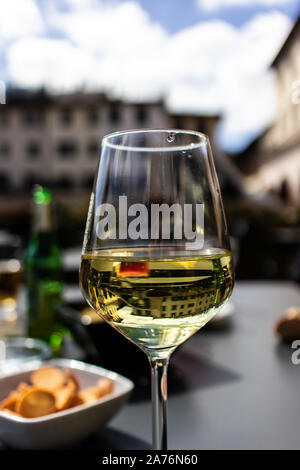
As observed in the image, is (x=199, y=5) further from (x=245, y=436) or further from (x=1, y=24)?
(x=245, y=436)

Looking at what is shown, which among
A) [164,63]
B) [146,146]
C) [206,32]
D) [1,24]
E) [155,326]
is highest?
[164,63]

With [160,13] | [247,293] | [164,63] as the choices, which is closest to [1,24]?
[247,293]

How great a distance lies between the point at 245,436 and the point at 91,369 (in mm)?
241

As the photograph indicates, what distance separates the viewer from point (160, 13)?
847 centimetres

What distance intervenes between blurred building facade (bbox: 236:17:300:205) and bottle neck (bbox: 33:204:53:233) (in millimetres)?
8868

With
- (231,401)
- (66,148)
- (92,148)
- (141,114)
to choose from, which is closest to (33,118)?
(66,148)

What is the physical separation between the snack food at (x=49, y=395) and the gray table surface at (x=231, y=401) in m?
0.05

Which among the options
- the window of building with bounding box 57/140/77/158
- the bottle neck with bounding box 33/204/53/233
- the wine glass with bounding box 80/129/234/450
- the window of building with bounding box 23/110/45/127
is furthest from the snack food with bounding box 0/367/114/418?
the window of building with bounding box 23/110/45/127

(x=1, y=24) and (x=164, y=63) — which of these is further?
(x=164, y=63)

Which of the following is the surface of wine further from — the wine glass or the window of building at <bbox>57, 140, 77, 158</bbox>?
the window of building at <bbox>57, 140, 77, 158</bbox>

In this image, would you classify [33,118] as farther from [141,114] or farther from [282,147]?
[282,147]

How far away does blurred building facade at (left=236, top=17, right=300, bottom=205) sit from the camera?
425 inches

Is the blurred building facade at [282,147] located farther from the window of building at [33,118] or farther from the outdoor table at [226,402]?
the window of building at [33,118]

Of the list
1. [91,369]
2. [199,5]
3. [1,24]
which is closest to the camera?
[91,369]
